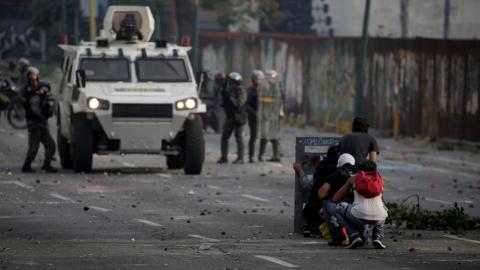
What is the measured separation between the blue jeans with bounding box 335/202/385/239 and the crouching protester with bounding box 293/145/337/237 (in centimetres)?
65

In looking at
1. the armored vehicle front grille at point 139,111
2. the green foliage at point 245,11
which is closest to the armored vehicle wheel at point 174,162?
the armored vehicle front grille at point 139,111

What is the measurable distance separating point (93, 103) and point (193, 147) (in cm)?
187

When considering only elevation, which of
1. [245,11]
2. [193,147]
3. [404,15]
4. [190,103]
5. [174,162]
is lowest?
[174,162]

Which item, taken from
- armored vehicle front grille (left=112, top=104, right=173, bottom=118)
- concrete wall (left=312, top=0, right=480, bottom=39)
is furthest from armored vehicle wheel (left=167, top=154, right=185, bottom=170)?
concrete wall (left=312, top=0, right=480, bottom=39)

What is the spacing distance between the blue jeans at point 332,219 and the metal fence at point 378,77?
1932 centimetres

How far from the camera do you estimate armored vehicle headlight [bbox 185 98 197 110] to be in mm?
26484

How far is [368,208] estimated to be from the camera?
1544 centimetres

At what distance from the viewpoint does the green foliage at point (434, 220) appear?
58.5ft

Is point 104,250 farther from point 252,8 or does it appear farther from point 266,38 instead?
point 252,8

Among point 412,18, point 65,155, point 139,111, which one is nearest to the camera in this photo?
point 139,111

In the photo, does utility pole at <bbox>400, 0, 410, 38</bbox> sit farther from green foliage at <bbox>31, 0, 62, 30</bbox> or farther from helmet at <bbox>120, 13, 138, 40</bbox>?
helmet at <bbox>120, 13, 138, 40</bbox>

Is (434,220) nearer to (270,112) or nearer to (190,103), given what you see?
(190,103)

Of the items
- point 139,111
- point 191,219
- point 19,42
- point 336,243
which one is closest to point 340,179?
point 336,243

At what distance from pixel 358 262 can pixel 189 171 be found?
1233cm
